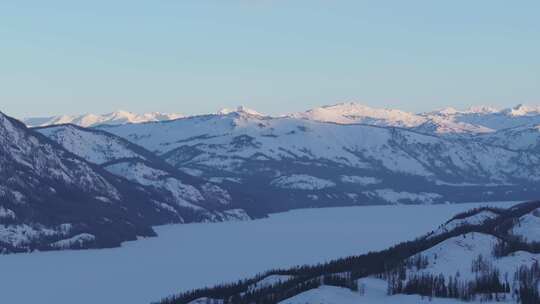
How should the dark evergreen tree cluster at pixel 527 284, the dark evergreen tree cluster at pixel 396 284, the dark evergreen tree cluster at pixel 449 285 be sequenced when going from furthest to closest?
1. the dark evergreen tree cluster at pixel 396 284
2. the dark evergreen tree cluster at pixel 449 285
3. the dark evergreen tree cluster at pixel 527 284

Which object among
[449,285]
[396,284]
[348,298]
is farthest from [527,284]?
[348,298]

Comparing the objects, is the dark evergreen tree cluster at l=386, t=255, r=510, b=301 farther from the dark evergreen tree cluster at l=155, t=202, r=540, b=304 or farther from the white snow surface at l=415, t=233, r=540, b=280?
the white snow surface at l=415, t=233, r=540, b=280

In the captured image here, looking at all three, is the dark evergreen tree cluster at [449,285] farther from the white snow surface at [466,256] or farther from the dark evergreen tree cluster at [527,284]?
the white snow surface at [466,256]

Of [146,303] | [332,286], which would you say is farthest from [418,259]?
[146,303]

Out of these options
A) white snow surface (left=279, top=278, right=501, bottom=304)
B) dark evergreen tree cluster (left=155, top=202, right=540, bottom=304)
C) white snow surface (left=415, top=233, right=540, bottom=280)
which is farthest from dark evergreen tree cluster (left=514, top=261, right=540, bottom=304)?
white snow surface (left=279, top=278, right=501, bottom=304)

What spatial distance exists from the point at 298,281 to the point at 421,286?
26.6 meters

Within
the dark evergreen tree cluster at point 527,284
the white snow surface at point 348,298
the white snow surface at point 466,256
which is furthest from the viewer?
the white snow surface at point 466,256

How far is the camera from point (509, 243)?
19488cm

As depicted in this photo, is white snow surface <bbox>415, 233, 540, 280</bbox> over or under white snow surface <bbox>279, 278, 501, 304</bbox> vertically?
over

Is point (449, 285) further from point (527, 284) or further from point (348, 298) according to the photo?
point (348, 298)

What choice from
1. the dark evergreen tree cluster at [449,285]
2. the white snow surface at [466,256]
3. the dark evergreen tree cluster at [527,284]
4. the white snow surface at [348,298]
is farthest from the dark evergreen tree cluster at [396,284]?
the white snow surface at [348,298]

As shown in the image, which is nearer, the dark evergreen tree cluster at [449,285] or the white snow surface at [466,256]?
the dark evergreen tree cluster at [449,285]

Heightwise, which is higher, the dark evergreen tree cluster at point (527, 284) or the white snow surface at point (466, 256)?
the white snow surface at point (466, 256)

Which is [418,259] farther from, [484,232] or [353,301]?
[353,301]
